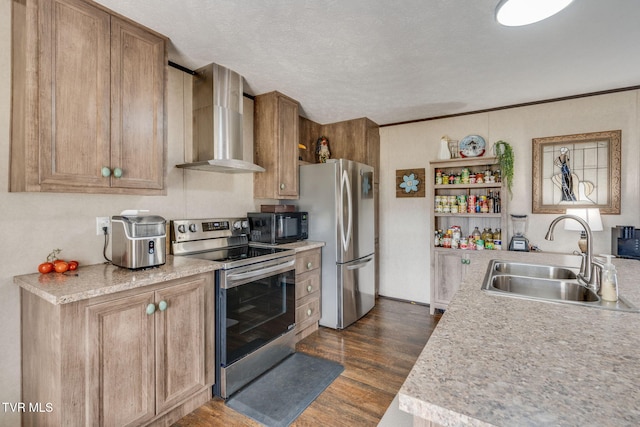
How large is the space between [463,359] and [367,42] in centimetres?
201

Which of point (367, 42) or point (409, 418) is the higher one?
point (367, 42)

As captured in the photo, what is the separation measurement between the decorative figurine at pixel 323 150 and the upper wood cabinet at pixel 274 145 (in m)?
0.73

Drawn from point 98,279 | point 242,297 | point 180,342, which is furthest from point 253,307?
point 98,279

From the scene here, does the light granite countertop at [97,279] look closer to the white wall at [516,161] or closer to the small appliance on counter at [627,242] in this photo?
the white wall at [516,161]

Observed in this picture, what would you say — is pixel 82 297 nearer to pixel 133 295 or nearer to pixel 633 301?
pixel 133 295

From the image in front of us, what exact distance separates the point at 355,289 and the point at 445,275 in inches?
42.6

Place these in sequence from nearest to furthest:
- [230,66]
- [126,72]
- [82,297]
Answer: [82,297], [126,72], [230,66]

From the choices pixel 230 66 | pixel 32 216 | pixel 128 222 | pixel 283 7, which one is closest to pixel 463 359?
pixel 128 222

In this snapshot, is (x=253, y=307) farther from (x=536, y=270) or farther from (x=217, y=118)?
(x=536, y=270)

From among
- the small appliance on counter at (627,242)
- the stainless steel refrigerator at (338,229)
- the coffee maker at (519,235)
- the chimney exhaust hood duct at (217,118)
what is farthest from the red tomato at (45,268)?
the small appliance on counter at (627,242)

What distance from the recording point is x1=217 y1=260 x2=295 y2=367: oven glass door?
197cm

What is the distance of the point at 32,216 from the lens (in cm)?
167

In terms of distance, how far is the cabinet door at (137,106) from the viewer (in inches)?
68.9

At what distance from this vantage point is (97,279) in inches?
60.7
